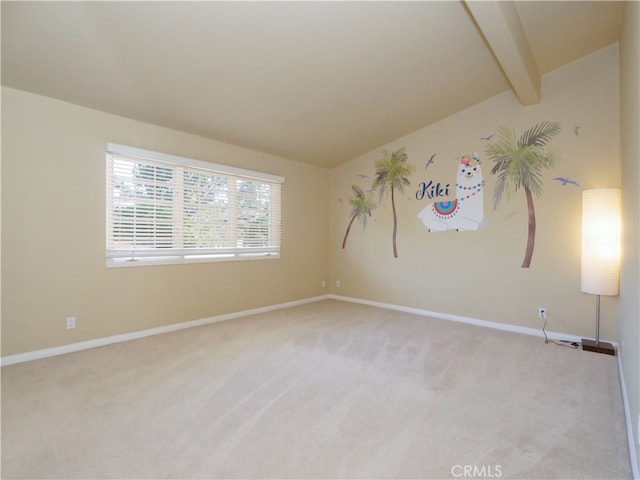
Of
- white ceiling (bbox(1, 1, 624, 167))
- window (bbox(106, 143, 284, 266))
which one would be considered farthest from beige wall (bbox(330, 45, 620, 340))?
window (bbox(106, 143, 284, 266))

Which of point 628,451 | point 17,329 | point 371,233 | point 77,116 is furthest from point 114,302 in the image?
point 628,451

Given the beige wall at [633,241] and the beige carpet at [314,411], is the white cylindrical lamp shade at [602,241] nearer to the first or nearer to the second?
the beige carpet at [314,411]

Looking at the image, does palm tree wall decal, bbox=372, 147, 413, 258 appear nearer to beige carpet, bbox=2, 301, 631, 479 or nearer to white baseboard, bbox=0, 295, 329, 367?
beige carpet, bbox=2, 301, 631, 479

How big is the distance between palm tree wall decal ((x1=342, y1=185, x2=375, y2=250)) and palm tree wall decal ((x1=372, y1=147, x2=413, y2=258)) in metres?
0.27

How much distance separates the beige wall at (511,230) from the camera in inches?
139

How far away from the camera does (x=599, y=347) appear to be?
128 inches

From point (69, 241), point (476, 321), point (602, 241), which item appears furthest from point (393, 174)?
point (69, 241)

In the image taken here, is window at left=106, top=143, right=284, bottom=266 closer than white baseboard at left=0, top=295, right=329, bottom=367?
No

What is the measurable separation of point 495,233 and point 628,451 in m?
2.78

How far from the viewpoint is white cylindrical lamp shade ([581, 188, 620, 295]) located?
3193mm

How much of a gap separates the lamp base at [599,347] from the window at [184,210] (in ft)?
13.4

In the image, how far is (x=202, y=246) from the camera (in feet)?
13.8

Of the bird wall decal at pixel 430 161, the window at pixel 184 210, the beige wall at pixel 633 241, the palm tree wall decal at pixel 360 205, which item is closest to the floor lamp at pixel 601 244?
the beige wall at pixel 633 241

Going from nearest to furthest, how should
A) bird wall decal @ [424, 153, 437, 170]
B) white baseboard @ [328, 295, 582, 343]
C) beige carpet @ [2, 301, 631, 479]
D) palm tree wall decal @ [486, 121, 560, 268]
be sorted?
beige carpet @ [2, 301, 631, 479]
white baseboard @ [328, 295, 582, 343]
palm tree wall decal @ [486, 121, 560, 268]
bird wall decal @ [424, 153, 437, 170]
